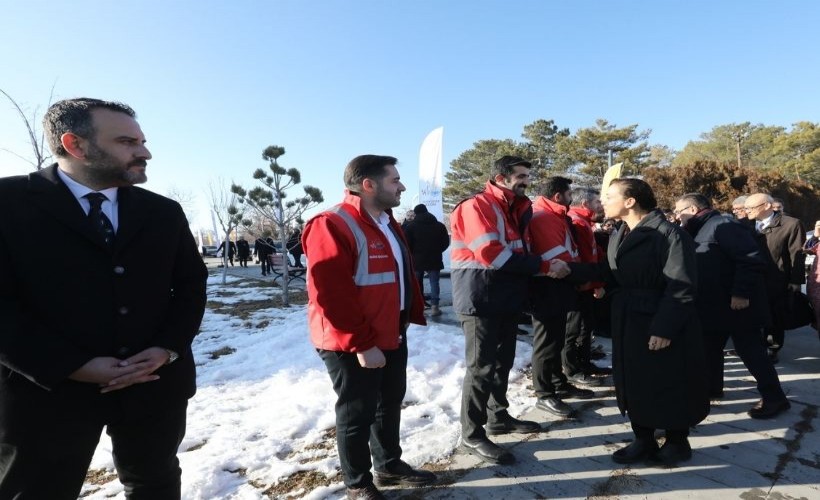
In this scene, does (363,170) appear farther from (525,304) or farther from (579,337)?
(579,337)

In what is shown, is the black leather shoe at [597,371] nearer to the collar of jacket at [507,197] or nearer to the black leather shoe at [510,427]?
the black leather shoe at [510,427]

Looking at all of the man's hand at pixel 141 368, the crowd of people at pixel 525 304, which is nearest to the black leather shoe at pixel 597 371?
the crowd of people at pixel 525 304

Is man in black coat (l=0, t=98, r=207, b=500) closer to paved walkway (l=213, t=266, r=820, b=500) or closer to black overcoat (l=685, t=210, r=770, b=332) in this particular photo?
paved walkway (l=213, t=266, r=820, b=500)

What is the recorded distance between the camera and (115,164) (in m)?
1.73

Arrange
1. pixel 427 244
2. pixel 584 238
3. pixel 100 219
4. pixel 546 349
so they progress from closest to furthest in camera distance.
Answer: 1. pixel 100 219
2. pixel 546 349
3. pixel 584 238
4. pixel 427 244

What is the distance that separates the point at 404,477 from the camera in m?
2.65

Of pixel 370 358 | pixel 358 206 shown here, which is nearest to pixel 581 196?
pixel 358 206

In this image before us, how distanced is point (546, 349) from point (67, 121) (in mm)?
3471

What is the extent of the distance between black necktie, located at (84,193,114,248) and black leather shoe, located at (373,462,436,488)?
1.99 metres

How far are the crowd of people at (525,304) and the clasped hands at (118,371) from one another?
2.62ft

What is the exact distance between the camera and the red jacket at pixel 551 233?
11.8 ft

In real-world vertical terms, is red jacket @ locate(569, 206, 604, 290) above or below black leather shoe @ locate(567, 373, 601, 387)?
above

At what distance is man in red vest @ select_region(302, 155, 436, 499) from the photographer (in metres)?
2.26

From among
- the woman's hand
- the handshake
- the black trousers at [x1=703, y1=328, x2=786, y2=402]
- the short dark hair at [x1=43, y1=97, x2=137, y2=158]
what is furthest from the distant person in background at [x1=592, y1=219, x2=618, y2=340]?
the short dark hair at [x1=43, y1=97, x2=137, y2=158]
